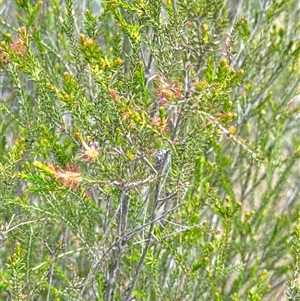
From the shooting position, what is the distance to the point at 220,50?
1533 millimetres

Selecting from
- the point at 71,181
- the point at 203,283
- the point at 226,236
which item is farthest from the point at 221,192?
the point at 71,181

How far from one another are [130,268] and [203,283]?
0.37 metres

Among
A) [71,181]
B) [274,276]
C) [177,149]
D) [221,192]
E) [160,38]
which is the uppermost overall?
[160,38]

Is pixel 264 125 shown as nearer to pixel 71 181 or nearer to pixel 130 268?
pixel 130 268

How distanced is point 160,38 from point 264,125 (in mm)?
2656

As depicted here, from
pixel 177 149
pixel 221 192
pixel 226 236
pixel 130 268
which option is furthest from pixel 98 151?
pixel 221 192

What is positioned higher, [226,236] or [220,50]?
[220,50]

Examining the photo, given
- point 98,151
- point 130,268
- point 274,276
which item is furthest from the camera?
point 274,276

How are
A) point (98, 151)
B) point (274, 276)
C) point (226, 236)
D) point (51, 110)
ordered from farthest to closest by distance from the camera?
point (274, 276), point (226, 236), point (51, 110), point (98, 151)

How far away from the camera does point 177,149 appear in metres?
1.68

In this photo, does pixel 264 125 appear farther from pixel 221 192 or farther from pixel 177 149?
pixel 177 149

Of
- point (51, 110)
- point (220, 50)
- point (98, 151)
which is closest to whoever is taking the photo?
point (220, 50)

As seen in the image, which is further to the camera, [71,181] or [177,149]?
[177,149]

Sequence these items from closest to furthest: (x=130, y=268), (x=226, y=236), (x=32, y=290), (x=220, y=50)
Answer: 1. (x=220, y=50)
2. (x=32, y=290)
3. (x=226, y=236)
4. (x=130, y=268)
